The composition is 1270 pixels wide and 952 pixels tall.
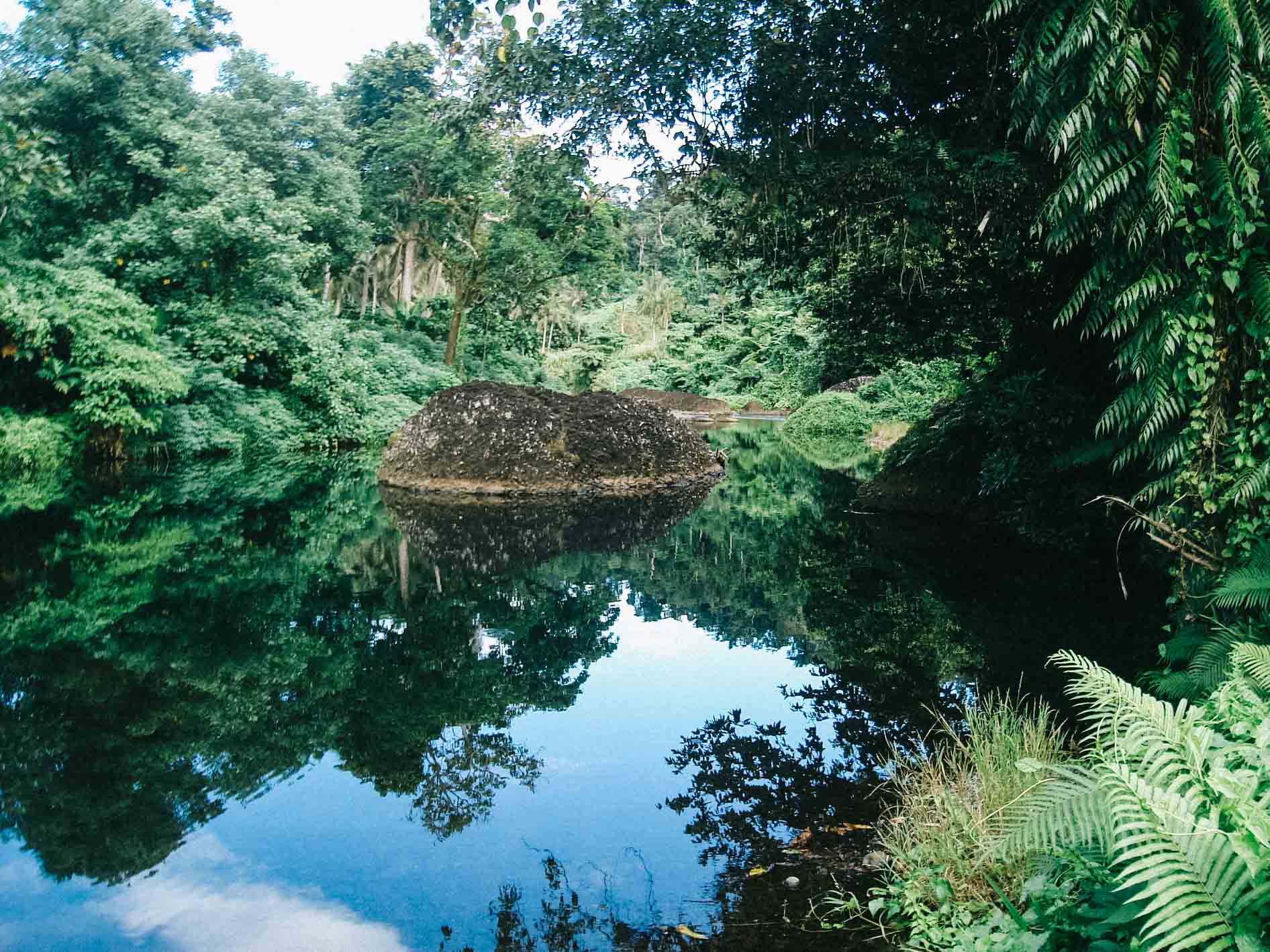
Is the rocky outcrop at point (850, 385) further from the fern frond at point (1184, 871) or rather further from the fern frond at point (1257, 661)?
the fern frond at point (1184, 871)

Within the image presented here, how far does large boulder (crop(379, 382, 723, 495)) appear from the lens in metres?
16.6

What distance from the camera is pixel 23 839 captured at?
13.4 feet

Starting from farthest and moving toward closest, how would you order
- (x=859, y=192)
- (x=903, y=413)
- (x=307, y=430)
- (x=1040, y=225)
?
(x=903, y=413), (x=307, y=430), (x=859, y=192), (x=1040, y=225)

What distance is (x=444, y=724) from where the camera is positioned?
5543 millimetres

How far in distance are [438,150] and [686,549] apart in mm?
24806

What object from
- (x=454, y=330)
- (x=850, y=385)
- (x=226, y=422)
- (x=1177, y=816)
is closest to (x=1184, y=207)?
(x=1177, y=816)

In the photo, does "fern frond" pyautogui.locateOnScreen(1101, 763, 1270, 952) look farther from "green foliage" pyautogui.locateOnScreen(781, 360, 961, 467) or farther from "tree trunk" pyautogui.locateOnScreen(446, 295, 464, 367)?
"tree trunk" pyautogui.locateOnScreen(446, 295, 464, 367)

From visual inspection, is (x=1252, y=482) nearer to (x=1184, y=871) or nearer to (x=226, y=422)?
(x=1184, y=871)

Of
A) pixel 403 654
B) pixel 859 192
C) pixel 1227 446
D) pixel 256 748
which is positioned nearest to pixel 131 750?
pixel 256 748

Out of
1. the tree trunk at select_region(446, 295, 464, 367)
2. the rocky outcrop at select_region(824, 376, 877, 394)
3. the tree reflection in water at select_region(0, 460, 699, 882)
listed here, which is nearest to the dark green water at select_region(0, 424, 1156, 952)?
the tree reflection in water at select_region(0, 460, 699, 882)

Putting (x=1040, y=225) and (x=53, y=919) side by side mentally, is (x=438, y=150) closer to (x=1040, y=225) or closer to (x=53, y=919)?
(x=1040, y=225)

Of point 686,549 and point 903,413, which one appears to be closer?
point 686,549

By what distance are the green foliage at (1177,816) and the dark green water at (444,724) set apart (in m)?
1.05

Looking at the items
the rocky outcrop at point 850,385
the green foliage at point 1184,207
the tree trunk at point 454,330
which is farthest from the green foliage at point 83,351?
the rocky outcrop at point 850,385
